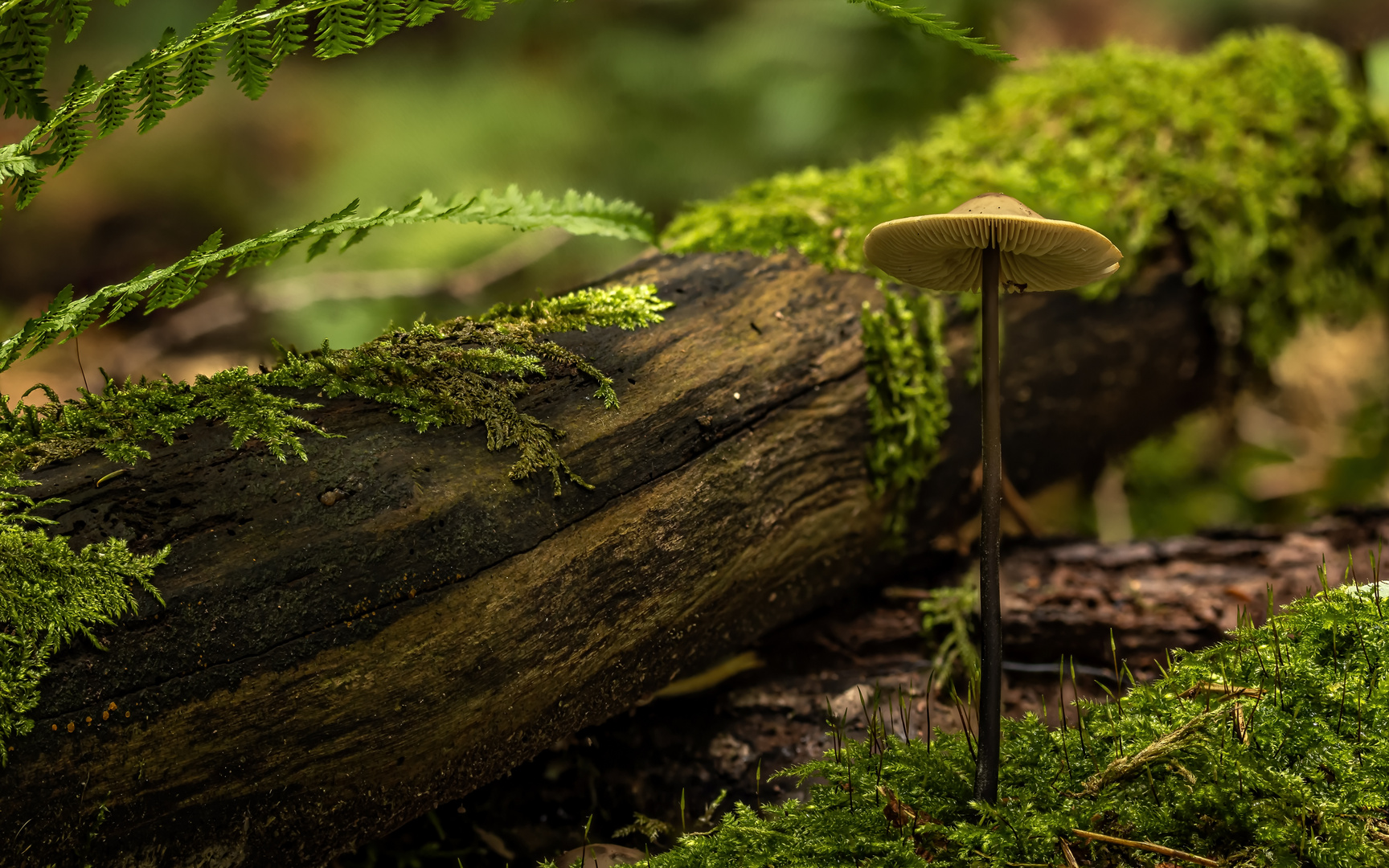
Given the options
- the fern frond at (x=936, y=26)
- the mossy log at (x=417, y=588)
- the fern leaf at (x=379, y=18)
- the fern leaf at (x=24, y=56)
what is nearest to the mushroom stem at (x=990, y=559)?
the fern frond at (x=936, y=26)

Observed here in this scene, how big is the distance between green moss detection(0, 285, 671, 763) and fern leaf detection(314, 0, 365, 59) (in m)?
0.62

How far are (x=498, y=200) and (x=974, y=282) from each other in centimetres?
112

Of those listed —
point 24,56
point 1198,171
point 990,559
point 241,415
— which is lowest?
point 990,559

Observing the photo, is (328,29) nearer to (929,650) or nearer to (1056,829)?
(1056,829)

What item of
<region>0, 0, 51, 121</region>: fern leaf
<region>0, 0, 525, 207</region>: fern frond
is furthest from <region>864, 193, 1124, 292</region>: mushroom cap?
<region>0, 0, 51, 121</region>: fern leaf

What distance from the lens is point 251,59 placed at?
71.7 inches

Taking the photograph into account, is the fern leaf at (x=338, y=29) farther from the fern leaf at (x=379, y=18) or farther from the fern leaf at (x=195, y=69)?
the fern leaf at (x=195, y=69)

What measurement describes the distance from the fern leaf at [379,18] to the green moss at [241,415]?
65 cm

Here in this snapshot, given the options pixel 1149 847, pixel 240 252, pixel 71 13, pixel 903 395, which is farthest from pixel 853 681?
pixel 71 13

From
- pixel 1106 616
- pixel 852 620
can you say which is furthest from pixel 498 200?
pixel 1106 616

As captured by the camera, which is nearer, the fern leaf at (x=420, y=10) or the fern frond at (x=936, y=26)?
the fern frond at (x=936, y=26)

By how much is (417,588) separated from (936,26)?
148 cm

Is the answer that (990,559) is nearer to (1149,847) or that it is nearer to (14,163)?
(1149,847)

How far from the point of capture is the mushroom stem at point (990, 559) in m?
1.63
